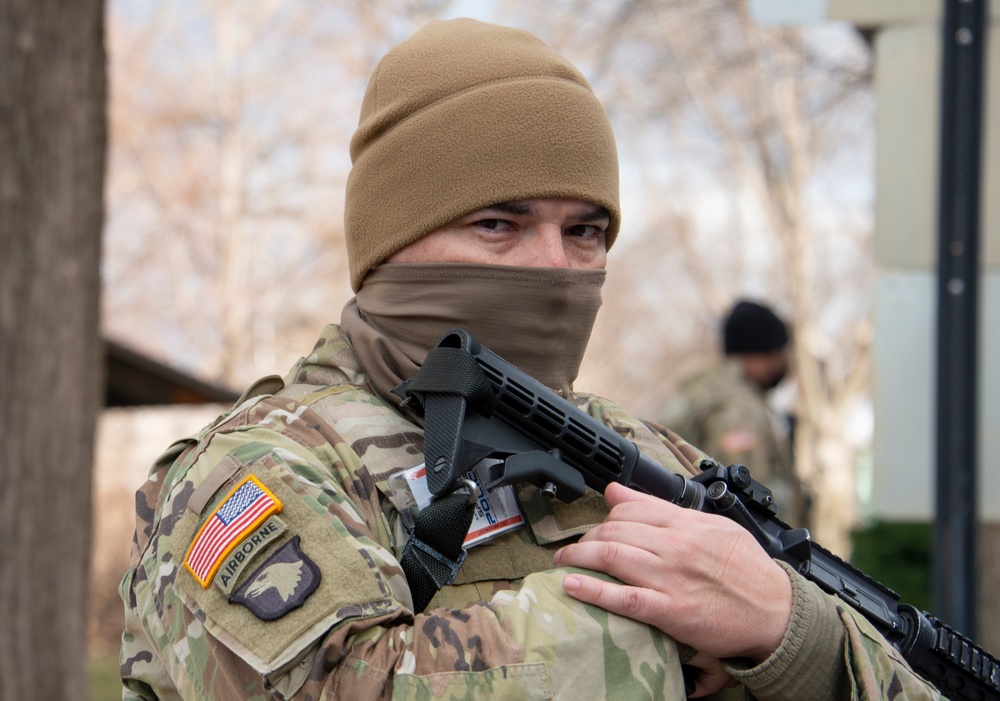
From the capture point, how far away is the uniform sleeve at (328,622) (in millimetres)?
1490

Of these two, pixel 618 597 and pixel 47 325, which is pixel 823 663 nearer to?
pixel 618 597

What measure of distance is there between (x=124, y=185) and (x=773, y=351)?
2148 cm

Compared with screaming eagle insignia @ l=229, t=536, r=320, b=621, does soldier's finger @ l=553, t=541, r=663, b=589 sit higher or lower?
lower

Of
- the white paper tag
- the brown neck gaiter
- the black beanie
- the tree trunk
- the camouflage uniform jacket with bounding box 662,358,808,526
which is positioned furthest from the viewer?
the black beanie

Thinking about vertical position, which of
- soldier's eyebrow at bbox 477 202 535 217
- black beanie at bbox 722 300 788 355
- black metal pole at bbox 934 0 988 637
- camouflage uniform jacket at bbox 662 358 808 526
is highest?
soldier's eyebrow at bbox 477 202 535 217

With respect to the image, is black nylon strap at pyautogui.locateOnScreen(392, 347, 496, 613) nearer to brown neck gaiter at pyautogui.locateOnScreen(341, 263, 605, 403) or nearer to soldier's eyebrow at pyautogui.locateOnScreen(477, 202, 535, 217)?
brown neck gaiter at pyautogui.locateOnScreen(341, 263, 605, 403)

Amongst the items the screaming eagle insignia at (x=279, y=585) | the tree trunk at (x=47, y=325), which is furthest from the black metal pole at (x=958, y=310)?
the tree trunk at (x=47, y=325)

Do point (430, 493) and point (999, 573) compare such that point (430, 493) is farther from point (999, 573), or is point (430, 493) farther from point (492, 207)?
point (999, 573)

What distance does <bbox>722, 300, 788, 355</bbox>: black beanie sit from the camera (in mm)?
6320

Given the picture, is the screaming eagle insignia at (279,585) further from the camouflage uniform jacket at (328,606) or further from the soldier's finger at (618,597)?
the soldier's finger at (618,597)

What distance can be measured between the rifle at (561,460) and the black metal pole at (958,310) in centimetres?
144

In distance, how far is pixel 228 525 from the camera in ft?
5.13

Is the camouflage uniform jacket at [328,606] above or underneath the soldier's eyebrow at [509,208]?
underneath

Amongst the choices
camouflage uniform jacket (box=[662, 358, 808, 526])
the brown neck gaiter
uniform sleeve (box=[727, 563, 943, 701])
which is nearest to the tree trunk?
the brown neck gaiter
